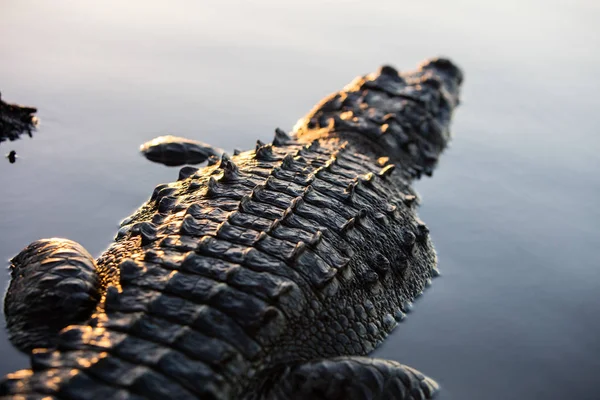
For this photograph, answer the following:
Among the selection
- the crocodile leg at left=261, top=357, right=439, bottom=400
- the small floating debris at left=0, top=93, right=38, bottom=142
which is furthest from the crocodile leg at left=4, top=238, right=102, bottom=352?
the small floating debris at left=0, top=93, right=38, bottom=142

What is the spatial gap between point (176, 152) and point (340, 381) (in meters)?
3.61

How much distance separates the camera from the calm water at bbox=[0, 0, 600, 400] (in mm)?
4820

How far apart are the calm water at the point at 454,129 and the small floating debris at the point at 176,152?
0.50 ft

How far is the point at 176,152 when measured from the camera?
6598mm

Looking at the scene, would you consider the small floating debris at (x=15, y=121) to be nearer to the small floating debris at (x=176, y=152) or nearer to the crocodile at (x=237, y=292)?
the small floating debris at (x=176, y=152)

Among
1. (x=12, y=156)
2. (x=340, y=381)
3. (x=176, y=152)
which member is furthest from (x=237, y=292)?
(x=12, y=156)

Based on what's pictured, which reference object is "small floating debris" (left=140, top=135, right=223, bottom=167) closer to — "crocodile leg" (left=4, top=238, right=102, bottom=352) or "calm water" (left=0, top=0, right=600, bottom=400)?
"calm water" (left=0, top=0, right=600, bottom=400)

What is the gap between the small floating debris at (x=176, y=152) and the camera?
6570 mm

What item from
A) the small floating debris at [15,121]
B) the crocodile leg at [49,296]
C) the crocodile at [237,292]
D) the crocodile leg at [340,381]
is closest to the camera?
the crocodile at [237,292]

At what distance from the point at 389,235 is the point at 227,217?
1.24 metres

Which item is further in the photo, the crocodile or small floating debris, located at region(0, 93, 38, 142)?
small floating debris, located at region(0, 93, 38, 142)

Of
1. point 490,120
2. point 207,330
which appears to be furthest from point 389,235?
point 490,120

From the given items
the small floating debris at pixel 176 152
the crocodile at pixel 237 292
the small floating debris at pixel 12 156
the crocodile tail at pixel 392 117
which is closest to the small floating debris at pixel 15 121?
the small floating debris at pixel 12 156

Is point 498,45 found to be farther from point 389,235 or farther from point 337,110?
point 389,235
